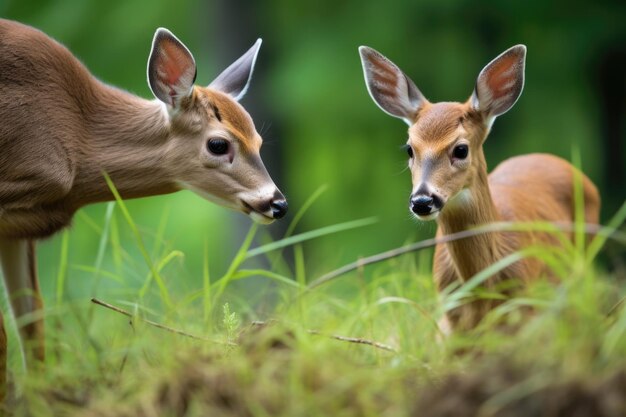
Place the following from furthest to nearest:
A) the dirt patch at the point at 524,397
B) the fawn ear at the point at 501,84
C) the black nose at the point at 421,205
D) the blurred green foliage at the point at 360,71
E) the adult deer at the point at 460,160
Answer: the blurred green foliage at the point at 360,71 < the fawn ear at the point at 501,84 < the adult deer at the point at 460,160 < the black nose at the point at 421,205 < the dirt patch at the point at 524,397

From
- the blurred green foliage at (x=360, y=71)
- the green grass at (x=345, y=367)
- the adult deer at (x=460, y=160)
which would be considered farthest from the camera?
the blurred green foliage at (x=360, y=71)

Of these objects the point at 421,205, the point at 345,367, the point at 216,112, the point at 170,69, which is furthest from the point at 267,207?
the point at 345,367

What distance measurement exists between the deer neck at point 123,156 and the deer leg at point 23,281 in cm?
47

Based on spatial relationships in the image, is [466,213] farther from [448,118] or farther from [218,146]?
[218,146]

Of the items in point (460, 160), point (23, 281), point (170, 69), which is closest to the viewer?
point (170, 69)

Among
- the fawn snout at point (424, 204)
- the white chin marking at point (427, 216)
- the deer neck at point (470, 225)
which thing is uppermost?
the fawn snout at point (424, 204)

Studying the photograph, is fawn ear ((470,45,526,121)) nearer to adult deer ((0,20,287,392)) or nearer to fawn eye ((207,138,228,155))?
adult deer ((0,20,287,392))

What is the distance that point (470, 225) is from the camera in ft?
18.7

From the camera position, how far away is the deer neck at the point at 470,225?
5.65 m

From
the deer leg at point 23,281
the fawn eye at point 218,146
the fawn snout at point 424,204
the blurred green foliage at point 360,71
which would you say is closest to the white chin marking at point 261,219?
the fawn eye at point 218,146

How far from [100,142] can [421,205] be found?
1.58 m

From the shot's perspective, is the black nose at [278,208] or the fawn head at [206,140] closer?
the black nose at [278,208]

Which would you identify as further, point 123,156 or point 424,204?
point 123,156

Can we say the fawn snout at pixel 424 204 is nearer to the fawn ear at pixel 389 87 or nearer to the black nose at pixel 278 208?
the black nose at pixel 278 208
